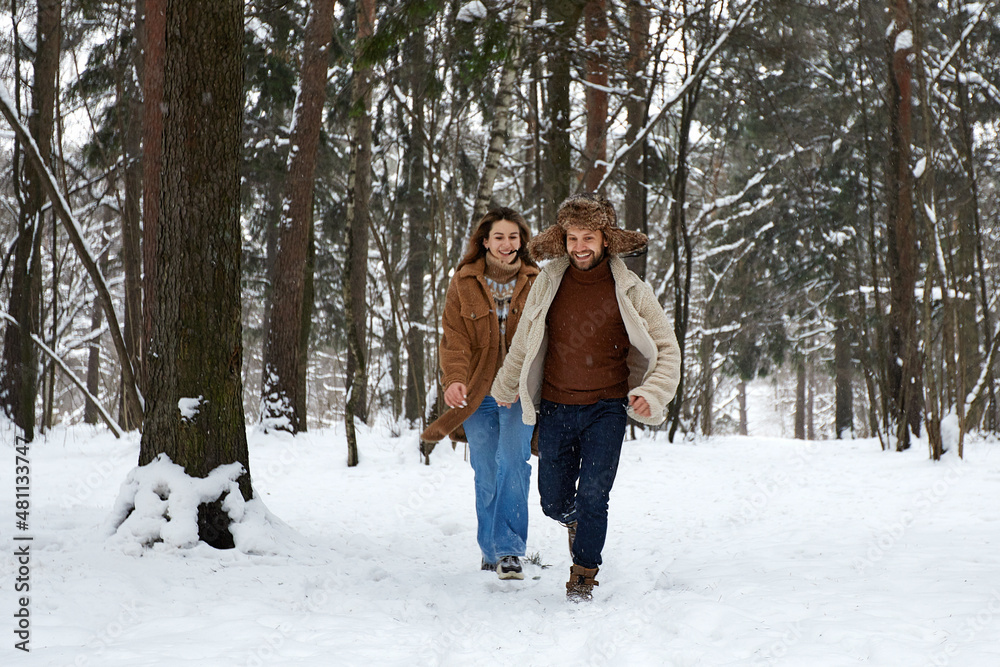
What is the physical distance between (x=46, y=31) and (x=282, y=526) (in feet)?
27.5

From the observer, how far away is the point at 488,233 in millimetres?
4000

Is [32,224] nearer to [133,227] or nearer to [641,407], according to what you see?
[133,227]

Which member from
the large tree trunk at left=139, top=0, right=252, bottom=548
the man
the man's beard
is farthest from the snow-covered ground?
the man's beard

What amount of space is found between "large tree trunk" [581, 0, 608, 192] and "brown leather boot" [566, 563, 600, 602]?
17.3 feet

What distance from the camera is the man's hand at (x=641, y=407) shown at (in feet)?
10.2

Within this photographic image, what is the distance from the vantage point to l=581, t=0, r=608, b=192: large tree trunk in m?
7.76

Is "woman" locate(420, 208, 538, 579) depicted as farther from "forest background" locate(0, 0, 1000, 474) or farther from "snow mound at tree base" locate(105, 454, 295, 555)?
"forest background" locate(0, 0, 1000, 474)

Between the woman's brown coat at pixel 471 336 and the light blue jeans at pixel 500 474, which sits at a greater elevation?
the woman's brown coat at pixel 471 336

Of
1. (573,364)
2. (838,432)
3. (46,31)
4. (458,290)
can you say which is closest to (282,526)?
(458,290)

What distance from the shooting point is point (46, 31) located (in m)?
9.21

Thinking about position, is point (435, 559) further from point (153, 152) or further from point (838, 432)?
point (838, 432)

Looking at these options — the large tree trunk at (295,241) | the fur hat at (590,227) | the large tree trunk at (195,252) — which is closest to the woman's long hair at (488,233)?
the fur hat at (590,227)
